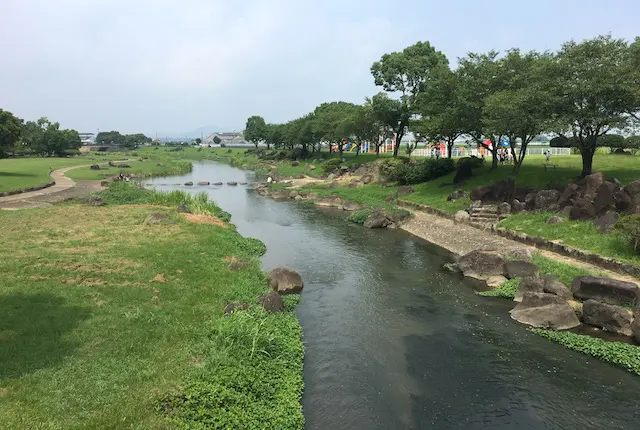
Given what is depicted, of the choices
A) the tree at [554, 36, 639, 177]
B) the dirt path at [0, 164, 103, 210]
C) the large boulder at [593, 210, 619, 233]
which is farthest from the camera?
the dirt path at [0, 164, 103, 210]

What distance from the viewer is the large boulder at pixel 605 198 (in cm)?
2706

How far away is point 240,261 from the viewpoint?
2544 cm

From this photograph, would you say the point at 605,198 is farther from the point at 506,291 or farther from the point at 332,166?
the point at 332,166

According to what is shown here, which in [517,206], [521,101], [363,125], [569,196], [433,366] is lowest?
[433,366]

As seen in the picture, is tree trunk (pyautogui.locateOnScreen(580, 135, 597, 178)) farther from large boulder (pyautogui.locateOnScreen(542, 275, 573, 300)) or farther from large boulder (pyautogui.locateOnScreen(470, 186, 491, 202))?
large boulder (pyautogui.locateOnScreen(542, 275, 573, 300))

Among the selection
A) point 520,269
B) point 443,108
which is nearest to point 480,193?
point 520,269

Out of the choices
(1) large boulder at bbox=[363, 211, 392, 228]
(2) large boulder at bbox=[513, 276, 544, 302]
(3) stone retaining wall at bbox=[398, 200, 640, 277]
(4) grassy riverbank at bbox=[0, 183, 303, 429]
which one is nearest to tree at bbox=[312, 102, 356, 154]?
(1) large boulder at bbox=[363, 211, 392, 228]

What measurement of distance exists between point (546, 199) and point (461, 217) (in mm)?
6816

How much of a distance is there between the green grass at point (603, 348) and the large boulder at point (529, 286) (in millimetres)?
3512

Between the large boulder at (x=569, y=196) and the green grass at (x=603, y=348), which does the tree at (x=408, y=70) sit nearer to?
the large boulder at (x=569, y=196)

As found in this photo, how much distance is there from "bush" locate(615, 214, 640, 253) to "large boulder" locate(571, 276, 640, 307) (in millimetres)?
3865

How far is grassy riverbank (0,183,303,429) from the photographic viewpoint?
11.1 m

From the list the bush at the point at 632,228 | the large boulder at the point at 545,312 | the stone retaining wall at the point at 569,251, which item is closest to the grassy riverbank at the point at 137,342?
the large boulder at the point at 545,312

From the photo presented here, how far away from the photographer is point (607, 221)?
25797 mm
